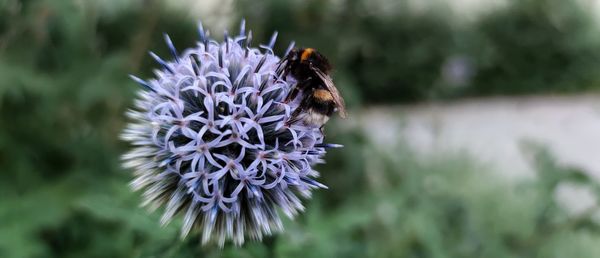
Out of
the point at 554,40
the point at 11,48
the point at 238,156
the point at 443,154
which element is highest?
the point at 554,40

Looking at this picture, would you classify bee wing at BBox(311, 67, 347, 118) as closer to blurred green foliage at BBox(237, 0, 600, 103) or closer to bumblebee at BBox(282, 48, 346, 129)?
bumblebee at BBox(282, 48, 346, 129)

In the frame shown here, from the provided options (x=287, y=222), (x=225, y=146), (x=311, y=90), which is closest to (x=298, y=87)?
(x=311, y=90)

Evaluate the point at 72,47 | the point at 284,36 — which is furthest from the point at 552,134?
the point at 72,47

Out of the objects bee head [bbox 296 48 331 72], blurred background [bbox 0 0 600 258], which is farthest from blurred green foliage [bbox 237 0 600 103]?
bee head [bbox 296 48 331 72]

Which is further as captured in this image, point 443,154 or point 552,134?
point 552,134

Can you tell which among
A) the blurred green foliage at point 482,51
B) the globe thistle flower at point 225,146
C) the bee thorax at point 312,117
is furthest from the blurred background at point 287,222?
the blurred green foliage at point 482,51

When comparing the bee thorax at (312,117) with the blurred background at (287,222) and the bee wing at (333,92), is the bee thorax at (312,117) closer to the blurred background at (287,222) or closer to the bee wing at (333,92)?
the bee wing at (333,92)

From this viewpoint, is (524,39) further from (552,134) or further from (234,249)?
(234,249)
